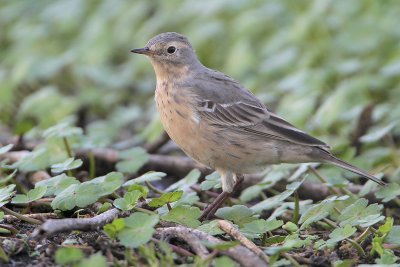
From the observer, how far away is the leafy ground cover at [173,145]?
488 centimetres

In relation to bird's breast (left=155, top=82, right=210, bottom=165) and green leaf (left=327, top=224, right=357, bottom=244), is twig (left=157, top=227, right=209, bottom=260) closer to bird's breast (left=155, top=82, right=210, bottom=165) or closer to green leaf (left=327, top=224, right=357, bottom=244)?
green leaf (left=327, top=224, right=357, bottom=244)

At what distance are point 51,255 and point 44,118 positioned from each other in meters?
4.89

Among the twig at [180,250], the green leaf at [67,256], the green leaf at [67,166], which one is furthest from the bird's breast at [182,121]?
the green leaf at [67,256]

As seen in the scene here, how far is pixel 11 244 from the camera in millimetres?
4805

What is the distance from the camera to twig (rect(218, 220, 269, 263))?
469 cm

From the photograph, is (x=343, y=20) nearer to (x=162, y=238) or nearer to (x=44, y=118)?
(x=44, y=118)

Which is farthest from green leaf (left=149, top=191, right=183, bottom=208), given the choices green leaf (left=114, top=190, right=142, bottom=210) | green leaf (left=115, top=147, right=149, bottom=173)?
green leaf (left=115, top=147, right=149, bottom=173)

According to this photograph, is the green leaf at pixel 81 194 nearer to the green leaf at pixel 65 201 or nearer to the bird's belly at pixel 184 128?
the green leaf at pixel 65 201

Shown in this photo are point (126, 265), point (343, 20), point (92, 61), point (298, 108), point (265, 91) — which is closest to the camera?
point (126, 265)

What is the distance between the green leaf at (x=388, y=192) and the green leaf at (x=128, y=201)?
1858 millimetres

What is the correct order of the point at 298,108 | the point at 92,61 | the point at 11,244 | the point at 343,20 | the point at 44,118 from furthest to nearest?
the point at 92,61 → the point at 343,20 → the point at 44,118 → the point at 298,108 → the point at 11,244

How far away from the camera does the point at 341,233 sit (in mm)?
5074

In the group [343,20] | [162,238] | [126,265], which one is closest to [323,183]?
[162,238]

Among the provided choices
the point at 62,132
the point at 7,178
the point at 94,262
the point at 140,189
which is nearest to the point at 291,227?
the point at 140,189
